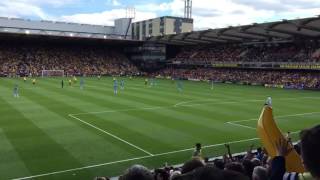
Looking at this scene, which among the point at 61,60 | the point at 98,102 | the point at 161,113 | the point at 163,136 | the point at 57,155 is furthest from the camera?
the point at 61,60

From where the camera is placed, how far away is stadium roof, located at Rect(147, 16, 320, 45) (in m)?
58.5

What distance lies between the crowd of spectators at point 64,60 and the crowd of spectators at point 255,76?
14.8 meters

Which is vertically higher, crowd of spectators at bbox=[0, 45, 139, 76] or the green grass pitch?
crowd of spectators at bbox=[0, 45, 139, 76]

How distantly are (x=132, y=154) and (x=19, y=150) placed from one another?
565 cm

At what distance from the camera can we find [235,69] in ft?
273

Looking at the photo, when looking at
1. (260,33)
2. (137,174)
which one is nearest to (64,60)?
(260,33)

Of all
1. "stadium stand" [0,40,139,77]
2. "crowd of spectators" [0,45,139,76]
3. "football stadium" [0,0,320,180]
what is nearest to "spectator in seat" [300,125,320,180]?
"football stadium" [0,0,320,180]

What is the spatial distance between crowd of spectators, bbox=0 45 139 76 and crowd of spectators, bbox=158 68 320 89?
14.8m

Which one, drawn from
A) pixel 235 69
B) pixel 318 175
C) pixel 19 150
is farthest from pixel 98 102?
pixel 235 69

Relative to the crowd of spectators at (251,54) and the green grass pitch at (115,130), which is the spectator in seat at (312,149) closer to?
the green grass pitch at (115,130)

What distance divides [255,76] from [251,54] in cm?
736

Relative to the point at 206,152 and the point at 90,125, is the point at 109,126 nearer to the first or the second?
the point at 90,125

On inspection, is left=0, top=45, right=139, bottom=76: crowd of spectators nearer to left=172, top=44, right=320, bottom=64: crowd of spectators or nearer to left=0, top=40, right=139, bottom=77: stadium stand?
left=0, top=40, right=139, bottom=77: stadium stand

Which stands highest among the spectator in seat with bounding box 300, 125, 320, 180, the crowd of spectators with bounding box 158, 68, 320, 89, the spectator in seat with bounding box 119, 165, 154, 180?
the spectator in seat with bounding box 300, 125, 320, 180
